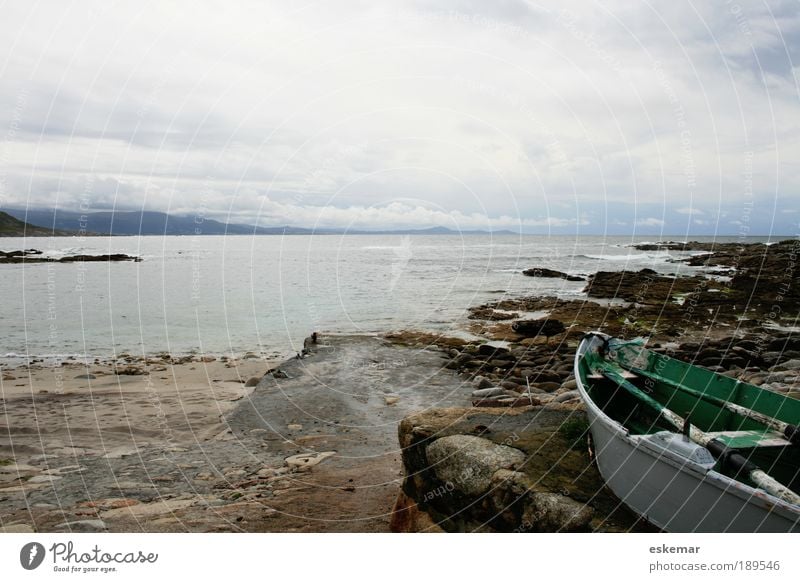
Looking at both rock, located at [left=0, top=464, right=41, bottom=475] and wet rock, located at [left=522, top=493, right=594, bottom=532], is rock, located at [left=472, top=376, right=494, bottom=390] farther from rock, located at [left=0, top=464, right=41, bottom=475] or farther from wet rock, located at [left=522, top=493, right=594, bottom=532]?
rock, located at [left=0, top=464, right=41, bottom=475]

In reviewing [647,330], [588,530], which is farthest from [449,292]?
[588,530]

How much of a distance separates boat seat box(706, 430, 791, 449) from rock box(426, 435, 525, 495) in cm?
217

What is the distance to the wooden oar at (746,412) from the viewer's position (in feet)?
18.7

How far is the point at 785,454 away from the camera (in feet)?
18.6

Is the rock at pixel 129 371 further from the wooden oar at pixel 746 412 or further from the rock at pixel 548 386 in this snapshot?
the wooden oar at pixel 746 412

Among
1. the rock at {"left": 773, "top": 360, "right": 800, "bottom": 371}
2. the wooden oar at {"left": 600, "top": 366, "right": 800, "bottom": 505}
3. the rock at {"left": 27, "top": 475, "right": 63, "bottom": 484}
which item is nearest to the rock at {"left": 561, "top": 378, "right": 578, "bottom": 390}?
the wooden oar at {"left": 600, "top": 366, "right": 800, "bottom": 505}

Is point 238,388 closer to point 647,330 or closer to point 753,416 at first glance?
point 753,416

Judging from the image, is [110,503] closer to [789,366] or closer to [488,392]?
[488,392]

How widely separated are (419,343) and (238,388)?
687 centimetres

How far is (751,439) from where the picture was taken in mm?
5727

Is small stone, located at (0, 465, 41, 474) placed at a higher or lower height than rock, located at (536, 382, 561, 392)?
lower

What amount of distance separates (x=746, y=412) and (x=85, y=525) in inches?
319

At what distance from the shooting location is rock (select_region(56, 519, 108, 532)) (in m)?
6.21

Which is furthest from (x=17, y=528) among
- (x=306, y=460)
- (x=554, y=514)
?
(x=554, y=514)
